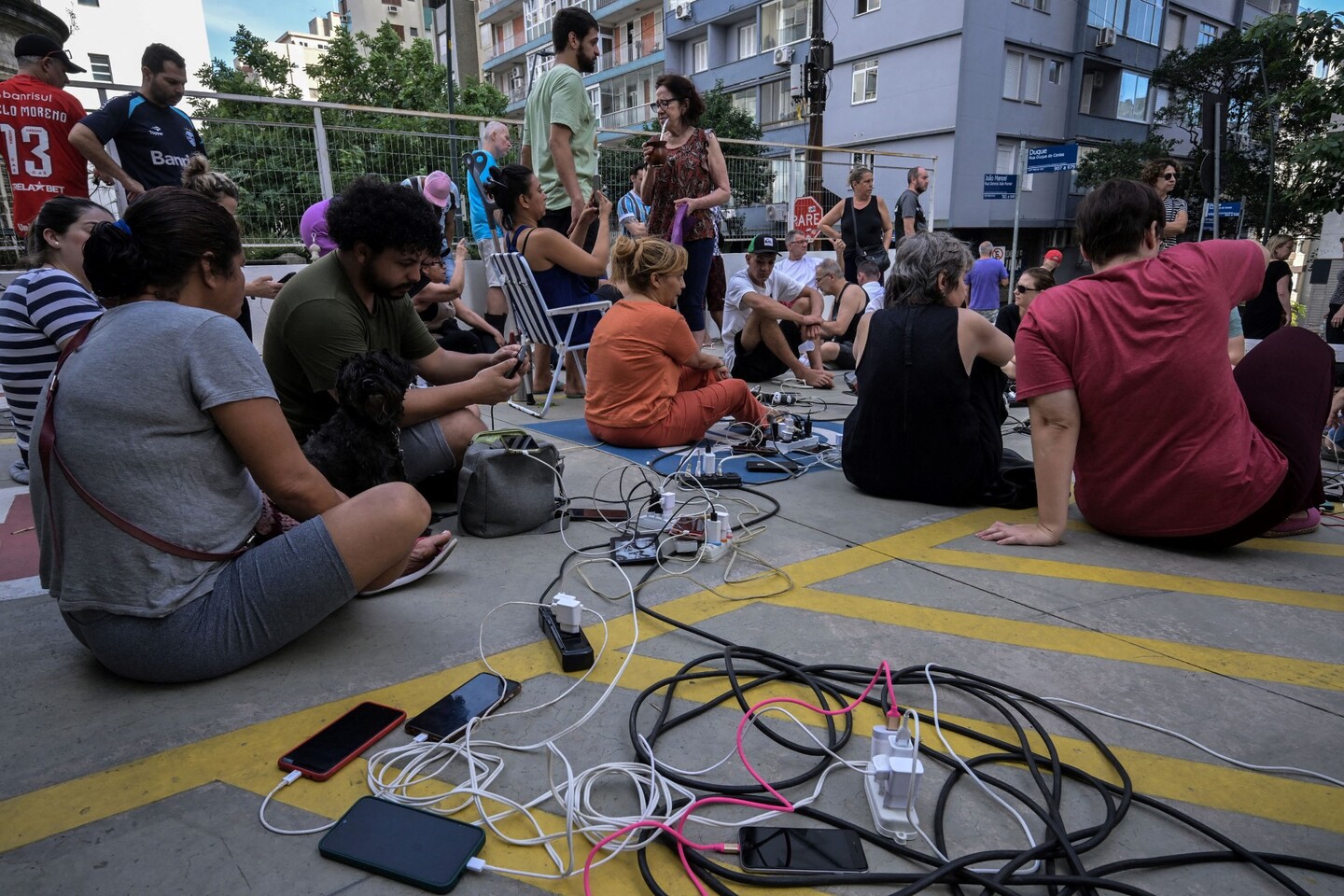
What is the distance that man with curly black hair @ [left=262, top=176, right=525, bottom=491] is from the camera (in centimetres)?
274

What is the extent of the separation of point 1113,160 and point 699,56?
16725mm

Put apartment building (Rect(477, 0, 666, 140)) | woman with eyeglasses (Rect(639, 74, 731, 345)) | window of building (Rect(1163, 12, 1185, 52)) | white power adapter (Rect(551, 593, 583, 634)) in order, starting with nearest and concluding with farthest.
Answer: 1. white power adapter (Rect(551, 593, 583, 634))
2. woman with eyeglasses (Rect(639, 74, 731, 345))
3. window of building (Rect(1163, 12, 1185, 52))
4. apartment building (Rect(477, 0, 666, 140))

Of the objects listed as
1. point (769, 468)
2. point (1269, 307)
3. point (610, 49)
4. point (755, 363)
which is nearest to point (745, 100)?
point (610, 49)

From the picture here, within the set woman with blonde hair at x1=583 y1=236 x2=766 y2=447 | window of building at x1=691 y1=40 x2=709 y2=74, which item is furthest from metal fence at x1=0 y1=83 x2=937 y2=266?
window of building at x1=691 y1=40 x2=709 y2=74

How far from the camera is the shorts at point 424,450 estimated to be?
318 cm

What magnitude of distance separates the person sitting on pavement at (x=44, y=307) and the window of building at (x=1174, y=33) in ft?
123

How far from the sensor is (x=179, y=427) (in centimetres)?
174

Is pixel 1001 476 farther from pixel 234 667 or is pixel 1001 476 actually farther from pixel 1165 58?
pixel 1165 58

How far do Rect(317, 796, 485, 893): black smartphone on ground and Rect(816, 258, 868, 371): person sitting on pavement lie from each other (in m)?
6.35

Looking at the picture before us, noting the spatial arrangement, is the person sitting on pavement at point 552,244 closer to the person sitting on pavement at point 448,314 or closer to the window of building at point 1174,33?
the person sitting on pavement at point 448,314

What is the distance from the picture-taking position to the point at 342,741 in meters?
1.70

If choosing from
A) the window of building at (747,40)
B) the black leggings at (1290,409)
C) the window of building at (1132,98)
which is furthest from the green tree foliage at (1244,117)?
the black leggings at (1290,409)

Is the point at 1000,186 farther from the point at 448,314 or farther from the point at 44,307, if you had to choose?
the point at 44,307

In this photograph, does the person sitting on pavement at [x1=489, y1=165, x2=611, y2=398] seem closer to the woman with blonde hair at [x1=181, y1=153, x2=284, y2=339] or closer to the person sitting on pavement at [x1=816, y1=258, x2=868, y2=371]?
the woman with blonde hair at [x1=181, y1=153, x2=284, y2=339]
